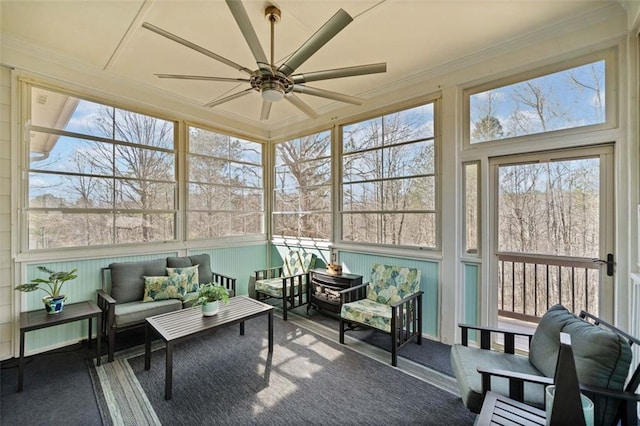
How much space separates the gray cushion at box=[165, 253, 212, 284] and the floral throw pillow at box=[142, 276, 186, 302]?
12.2 inches

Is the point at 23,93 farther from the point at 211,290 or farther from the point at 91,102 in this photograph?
the point at 211,290

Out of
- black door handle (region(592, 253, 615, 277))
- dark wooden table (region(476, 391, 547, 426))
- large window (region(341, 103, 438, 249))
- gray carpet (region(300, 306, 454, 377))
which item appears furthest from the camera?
large window (region(341, 103, 438, 249))

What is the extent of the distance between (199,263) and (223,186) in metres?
1.36

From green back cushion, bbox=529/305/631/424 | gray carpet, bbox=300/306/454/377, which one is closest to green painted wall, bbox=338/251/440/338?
gray carpet, bbox=300/306/454/377

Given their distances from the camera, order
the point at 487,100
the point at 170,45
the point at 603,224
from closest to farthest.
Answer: the point at 603,224, the point at 170,45, the point at 487,100

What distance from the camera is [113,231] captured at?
11.3 feet

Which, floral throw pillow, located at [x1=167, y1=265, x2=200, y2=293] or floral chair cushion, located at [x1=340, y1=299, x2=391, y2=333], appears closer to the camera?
floral chair cushion, located at [x1=340, y1=299, x2=391, y2=333]

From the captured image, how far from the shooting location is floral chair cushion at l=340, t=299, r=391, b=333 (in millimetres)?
2803

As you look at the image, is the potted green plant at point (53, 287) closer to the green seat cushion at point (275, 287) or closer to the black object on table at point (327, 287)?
the green seat cushion at point (275, 287)

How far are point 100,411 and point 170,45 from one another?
10.7 feet

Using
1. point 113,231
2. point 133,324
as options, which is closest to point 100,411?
point 133,324

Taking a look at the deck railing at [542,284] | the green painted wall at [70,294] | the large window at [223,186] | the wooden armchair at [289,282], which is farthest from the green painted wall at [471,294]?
the green painted wall at [70,294]

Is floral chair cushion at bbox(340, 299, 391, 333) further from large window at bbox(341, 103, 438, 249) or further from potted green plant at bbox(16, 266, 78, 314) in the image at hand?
potted green plant at bbox(16, 266, 78, 314)

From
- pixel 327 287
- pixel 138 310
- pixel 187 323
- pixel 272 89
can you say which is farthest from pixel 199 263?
pixel 272 89
